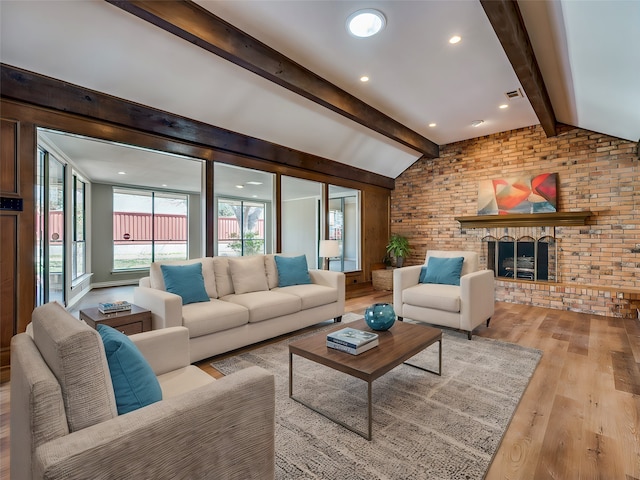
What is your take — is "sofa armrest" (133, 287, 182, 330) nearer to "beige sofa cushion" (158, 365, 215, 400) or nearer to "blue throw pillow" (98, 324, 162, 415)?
"beige sofa cushion" (158, 365, 215, 400)

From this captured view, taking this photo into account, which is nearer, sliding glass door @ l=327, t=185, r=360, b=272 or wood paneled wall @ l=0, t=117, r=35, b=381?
wood paneled wall @ l=0, t=117, r=35, b=381

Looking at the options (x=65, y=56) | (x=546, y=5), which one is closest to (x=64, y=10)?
(x=65, y=56)

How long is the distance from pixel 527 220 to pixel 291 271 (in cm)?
401

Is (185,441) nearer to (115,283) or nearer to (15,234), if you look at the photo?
(15,234)

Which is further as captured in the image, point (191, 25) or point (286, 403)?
point (191, 25)

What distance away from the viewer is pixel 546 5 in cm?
247

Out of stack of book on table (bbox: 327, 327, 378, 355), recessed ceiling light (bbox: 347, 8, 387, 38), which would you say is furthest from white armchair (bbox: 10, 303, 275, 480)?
recessed ceiling light (bbox: 347, 8, 387, 38)

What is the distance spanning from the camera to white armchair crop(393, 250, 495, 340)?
3.38 m

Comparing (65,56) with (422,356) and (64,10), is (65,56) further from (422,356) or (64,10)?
(422,356)

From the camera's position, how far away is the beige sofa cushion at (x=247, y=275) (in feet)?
11.8

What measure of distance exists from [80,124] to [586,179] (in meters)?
6.56

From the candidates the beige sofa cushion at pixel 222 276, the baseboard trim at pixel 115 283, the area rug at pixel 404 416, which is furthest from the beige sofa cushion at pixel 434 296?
the baseboard trim at pixel 115 283

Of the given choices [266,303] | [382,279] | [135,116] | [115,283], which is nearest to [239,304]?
[266,303]

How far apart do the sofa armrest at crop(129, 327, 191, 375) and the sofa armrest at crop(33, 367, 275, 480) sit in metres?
0.75
